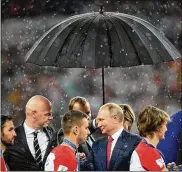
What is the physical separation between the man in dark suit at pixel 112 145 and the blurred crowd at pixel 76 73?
0.82 m

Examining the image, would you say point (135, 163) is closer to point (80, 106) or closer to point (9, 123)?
point (80, 106)

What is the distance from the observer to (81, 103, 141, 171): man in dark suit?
173 inches

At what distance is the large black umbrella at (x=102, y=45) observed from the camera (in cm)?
466

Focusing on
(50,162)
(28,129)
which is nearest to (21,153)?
(28,129)

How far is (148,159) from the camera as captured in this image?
14.2ft

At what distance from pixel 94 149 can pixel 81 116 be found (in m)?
0.30

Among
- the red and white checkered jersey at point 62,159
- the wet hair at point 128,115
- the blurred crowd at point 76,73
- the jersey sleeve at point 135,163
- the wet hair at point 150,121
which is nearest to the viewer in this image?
the red and white checkered jersey at point 62,159

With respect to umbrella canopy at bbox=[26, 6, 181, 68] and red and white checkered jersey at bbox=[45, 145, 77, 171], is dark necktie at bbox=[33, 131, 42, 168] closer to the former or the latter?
red and white checkered jersey at bbox=[45, 145, 77, 171]

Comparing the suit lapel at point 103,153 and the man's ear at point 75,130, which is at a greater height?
the man's ear at point 75,130

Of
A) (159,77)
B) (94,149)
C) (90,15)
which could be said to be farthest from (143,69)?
(94,149)

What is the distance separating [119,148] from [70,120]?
432mm

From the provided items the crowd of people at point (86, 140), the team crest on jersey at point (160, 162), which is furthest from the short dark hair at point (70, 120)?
the team crest on jersey at point (160, 162)

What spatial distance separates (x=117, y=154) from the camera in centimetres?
440

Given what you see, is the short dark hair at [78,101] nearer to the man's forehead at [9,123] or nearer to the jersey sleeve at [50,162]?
the man's forehead at [9,123]
